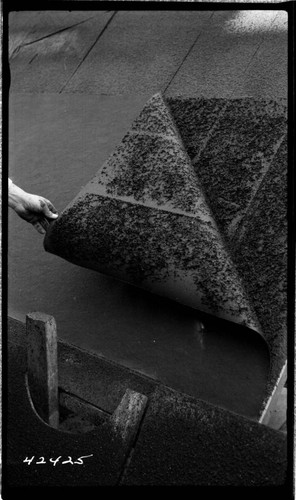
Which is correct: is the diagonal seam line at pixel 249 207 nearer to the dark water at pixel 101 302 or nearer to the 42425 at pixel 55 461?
the dark water at pixel 101 302

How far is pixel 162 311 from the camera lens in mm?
1894

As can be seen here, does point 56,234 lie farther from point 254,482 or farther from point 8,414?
point 254,482

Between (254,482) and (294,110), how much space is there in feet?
3.86

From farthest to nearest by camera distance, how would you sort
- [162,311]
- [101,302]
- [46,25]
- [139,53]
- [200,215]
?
[46,25] < [139,53] < [101,302] < [162,311] < [200,215]

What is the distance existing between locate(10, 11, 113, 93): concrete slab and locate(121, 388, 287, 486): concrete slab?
2305mm

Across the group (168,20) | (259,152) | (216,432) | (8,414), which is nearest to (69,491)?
(8,414)

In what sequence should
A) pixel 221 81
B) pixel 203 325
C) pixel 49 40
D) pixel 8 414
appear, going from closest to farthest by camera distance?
1. pixel 8 414
2. pixel 203 325
3. pixel 221 81
4. pixel 49 40

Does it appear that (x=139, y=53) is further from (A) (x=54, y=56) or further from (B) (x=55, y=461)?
(B) (x=55, y=461)

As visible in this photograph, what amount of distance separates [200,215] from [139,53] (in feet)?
5.63

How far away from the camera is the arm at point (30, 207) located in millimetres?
1857

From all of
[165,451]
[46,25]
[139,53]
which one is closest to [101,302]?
[165,451]

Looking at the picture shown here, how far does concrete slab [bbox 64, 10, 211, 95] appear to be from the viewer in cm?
291

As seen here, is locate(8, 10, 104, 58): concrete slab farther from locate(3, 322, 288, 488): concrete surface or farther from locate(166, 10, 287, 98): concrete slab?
locate(3, 322, 288, 488): concrete surface

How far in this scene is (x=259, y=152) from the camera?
6.12ft
